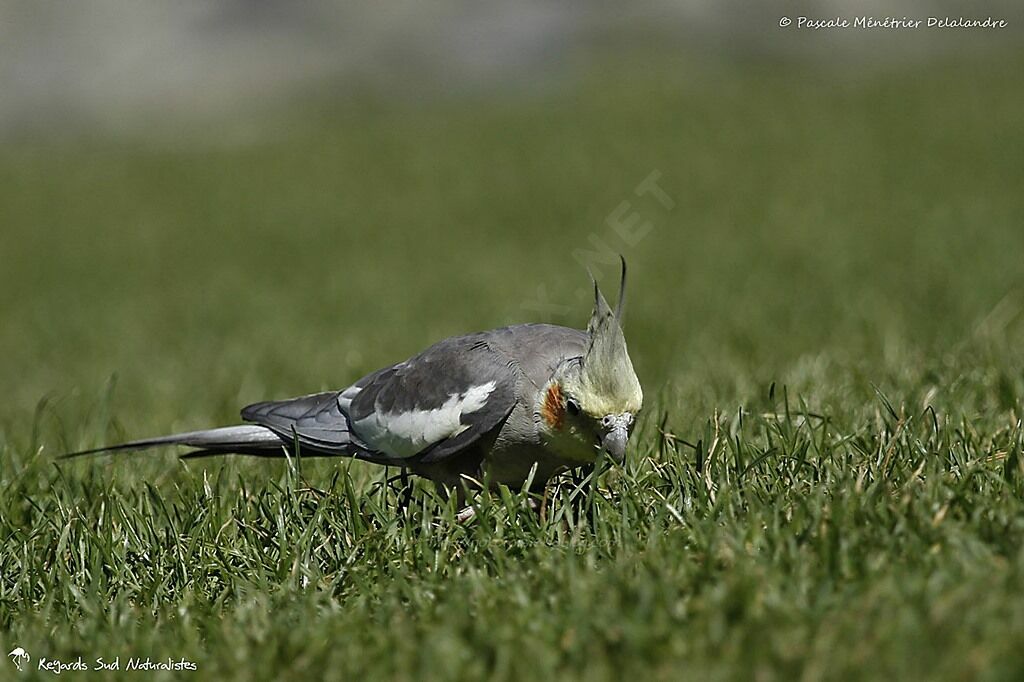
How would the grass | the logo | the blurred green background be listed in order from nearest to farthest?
the grass, the logo, the blurred green background

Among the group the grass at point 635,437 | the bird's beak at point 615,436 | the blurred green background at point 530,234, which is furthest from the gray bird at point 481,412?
the blurred green background at point 530,234

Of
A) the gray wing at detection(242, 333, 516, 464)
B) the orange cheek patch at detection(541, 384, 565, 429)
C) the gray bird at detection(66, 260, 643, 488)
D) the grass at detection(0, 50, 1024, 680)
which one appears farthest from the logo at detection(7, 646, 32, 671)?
the orange cheek patch at detection(541, 384, 565, 429)

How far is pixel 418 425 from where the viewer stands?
3.93m

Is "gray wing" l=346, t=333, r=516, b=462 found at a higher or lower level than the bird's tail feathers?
higher

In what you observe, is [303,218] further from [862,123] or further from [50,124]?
[50,124]

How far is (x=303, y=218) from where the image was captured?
54.7 ft

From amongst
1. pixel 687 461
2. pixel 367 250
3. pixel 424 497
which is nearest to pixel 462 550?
pixel 424 497

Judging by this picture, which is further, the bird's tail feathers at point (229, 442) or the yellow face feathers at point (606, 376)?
the bird's tail feathers at point (229, 442)

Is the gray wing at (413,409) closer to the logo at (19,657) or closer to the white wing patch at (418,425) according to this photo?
the white wing patch at (418,425)

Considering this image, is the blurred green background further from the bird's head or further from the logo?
the logo

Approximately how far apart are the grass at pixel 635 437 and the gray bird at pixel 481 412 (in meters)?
0.18

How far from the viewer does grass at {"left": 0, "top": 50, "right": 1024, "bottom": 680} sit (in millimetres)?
2586

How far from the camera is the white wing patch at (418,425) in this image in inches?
150

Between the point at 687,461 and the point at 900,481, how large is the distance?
82 cm
